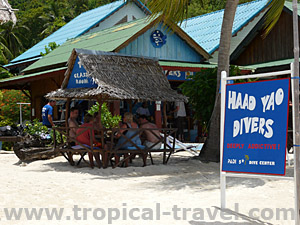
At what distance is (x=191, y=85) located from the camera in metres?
12.0

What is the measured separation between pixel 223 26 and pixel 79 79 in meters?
3.50

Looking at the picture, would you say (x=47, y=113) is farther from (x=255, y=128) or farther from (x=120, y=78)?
(x=255, y=128)

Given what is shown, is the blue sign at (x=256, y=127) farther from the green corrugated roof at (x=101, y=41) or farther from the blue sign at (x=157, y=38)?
the blue sign at (x=157, y=38)

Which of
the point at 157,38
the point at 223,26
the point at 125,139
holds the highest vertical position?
the point at 157,38

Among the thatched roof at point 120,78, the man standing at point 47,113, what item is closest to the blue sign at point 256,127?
the thatched roof at point 120,78

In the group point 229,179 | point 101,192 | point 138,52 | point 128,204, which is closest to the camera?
point 128,204

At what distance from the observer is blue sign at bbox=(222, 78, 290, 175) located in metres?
5.71

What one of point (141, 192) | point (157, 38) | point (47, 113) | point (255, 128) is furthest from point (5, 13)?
point (255, 128)

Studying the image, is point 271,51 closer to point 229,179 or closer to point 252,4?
point 252,4

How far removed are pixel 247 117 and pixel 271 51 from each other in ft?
43.7

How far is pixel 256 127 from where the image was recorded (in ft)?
19.7

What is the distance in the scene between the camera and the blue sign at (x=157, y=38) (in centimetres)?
1674

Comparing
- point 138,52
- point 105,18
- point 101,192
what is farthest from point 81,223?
point 105,18

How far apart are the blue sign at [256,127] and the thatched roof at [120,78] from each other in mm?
3963
